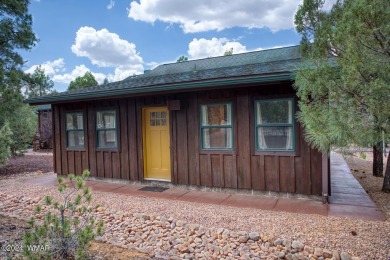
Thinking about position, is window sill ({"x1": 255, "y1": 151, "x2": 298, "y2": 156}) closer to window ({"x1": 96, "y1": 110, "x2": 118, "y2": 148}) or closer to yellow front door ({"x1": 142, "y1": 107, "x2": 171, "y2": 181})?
yellow front door ({"x1": 142, "y1": 107, "x2": 171, "y2": 181})

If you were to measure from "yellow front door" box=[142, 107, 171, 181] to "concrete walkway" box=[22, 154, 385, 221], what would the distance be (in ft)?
1.58

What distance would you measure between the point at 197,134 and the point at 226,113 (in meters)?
0.76

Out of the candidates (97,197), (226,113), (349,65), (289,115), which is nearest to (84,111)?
(97,197)

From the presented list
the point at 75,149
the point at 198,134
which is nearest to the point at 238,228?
the point at 198,134

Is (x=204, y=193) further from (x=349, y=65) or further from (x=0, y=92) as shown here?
(x=0, y=92)

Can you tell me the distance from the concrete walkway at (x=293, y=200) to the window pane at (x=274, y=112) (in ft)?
4.70

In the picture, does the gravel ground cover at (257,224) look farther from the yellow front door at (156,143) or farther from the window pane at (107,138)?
the window pane at (107,138)

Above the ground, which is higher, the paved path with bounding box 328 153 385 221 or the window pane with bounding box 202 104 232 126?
the window pane with bounding box 202 104 232 126

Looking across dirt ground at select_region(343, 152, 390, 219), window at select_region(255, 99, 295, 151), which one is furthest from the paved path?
window at select_region(255, 99, 295, 151)

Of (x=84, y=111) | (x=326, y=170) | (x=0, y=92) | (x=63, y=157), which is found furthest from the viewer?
(x=0, y=92)

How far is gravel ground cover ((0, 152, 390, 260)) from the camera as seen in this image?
2.84 meters

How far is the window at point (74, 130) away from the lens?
7133mm

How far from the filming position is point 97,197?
17.3 feet

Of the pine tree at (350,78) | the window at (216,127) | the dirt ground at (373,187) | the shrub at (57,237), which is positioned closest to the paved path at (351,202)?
the dirt ground at (373,187)
